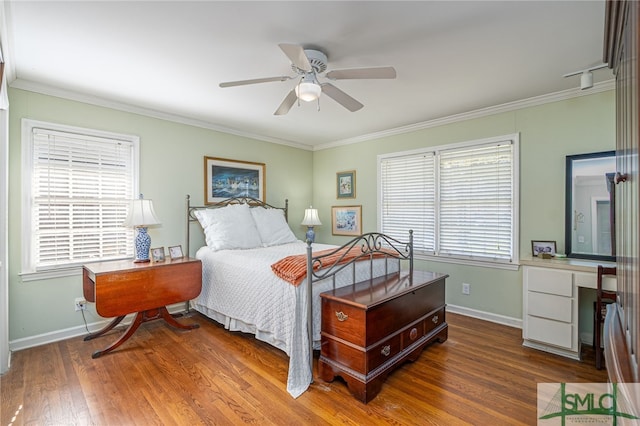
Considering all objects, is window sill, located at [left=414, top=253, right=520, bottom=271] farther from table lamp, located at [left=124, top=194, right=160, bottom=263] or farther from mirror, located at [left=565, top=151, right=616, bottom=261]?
table lamp, located at [left=124, top=194, right=160, bottom=263]

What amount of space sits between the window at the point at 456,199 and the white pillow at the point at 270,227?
54.7 inches

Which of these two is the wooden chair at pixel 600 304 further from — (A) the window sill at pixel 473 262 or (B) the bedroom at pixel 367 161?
(A) the window sill at pixel 473 262

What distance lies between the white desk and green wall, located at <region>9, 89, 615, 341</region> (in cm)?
51

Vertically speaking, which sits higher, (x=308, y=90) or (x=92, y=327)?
(x=308, y=90)

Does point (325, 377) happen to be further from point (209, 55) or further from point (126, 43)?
point (126, 43)

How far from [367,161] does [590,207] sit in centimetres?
258

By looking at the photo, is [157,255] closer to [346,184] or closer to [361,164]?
[346,184]

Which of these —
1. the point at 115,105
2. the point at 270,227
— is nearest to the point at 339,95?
the point at 270,227

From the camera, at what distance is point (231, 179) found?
423cm

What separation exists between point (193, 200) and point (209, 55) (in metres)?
2.03

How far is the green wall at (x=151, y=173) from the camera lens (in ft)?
8.93

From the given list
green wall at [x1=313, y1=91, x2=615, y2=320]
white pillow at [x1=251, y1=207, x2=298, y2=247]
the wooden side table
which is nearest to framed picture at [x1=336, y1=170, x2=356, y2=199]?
green wall at [x1=313, y1=91, x2=615, y2=320]

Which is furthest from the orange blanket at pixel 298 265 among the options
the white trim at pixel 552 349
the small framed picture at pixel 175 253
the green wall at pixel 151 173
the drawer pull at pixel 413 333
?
the green wall at pixel 151 173

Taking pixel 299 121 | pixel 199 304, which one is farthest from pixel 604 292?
Answer: pixel 199 304
